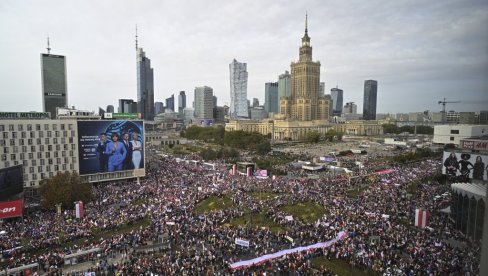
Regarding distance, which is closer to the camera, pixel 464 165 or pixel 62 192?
pixel 62 192

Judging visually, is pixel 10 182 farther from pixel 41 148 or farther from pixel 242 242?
pixel 242 242

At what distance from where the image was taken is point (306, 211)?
32.3m

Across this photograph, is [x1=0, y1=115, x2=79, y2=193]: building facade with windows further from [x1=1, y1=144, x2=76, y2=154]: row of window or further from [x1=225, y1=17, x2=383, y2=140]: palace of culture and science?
[x1=225, y1=17, x2=383, y2=140]: palace of culture and science

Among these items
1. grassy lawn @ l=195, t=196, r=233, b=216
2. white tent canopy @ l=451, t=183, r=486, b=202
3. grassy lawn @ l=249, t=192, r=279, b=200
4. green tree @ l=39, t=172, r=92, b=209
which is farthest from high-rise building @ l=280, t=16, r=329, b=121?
white tent canopy @ l=451, t=183, r=486, b=202

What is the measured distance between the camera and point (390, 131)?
648ft

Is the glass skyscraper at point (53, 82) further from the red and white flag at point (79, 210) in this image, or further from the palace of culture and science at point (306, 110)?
the palace of culture and science at point (306, 110)

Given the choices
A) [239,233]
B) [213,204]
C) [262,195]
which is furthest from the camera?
[262,195]

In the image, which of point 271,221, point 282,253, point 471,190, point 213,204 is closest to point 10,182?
point 213,204

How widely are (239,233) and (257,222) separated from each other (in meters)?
4.47

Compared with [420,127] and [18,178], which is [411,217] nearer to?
[18,178]

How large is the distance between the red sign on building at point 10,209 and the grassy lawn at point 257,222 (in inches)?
829

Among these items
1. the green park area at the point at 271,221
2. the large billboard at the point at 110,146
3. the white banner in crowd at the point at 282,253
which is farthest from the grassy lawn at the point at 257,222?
the large billboard at the point at 110,146

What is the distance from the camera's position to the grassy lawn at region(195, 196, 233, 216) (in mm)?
33312

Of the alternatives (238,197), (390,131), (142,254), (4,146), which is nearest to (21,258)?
(142,254)
